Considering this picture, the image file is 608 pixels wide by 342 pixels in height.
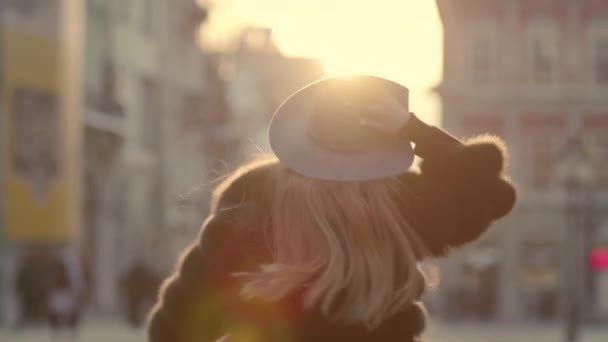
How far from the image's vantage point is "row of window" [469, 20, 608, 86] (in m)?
58.5

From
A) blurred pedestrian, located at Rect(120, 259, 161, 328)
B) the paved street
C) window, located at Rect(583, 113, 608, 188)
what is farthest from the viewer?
window, located at Rect(583, 113, 608, 188)

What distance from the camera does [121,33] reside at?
54219mm

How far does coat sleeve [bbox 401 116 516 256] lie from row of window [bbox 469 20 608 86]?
53.9m

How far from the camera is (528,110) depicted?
58219 millimetres

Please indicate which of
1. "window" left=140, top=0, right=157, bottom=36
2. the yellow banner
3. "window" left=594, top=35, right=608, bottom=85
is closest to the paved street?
the yellow banner

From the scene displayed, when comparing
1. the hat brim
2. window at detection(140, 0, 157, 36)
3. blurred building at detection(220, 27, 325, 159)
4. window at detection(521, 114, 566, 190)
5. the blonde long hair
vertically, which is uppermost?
the hat brim

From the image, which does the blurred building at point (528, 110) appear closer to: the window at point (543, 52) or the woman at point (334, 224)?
the window at point (543, 52)

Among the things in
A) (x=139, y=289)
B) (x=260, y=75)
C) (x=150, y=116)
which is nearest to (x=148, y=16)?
(x=150, y=116)

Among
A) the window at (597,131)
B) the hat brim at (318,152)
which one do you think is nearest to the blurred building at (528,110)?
the window at (597,131)

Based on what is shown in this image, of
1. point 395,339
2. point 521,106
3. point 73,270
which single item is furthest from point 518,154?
point 395,339

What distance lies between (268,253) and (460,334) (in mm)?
35766

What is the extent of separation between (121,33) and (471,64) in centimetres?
1095

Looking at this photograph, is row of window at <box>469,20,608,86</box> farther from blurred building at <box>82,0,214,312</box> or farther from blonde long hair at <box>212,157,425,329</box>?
blonde long hair at <box>212,157,425,329</box>

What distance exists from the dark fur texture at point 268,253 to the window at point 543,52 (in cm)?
5436
